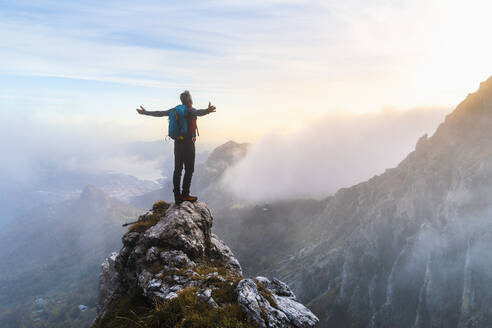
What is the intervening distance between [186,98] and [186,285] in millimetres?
10896

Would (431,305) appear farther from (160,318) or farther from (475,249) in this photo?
(160,318)

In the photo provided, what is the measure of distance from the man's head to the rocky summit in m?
6.91

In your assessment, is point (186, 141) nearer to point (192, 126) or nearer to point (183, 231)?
point (192, 126)

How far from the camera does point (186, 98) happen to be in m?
18.7

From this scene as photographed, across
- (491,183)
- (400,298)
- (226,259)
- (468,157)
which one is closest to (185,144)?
(226,259)

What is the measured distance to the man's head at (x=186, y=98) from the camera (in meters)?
18.7

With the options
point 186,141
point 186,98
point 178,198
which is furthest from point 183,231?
point 186,98

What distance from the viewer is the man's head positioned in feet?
61.3

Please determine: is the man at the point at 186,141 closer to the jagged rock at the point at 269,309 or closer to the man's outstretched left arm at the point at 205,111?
the man's outstretched left arm at the point at 205,111

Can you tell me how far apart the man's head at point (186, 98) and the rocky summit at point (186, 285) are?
6907 millimetres

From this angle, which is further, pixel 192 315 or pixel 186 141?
pixel 186 141

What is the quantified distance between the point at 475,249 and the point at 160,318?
192 metres

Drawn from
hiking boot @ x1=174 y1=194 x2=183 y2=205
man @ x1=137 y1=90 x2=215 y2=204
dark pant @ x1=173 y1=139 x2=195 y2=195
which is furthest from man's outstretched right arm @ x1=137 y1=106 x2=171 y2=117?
hiking boot @ x1=174 y1=194 x2=183 y2=205

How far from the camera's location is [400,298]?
18688cm
